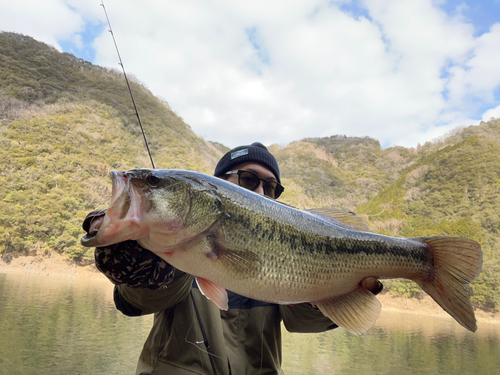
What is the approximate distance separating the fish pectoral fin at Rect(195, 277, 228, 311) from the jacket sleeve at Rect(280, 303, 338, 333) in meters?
1.03

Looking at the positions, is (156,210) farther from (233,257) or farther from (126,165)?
(126,165)

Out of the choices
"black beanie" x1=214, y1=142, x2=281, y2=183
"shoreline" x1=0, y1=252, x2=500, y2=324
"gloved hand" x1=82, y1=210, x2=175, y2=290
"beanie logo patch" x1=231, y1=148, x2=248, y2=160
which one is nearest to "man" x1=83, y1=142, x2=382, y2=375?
"gloved hand" x1=82, y1=210, x2=175, y2=290

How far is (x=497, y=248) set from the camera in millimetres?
37781

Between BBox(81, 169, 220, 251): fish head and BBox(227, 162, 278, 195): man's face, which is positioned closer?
BBox(81, 169, 220, 251): fish head

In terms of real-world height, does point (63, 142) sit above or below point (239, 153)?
above

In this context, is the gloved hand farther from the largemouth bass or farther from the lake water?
the lake water

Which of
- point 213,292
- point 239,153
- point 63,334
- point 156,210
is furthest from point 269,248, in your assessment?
point 63,334

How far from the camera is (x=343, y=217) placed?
2.22 metres

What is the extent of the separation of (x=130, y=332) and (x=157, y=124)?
67741 mm

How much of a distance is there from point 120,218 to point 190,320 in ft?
4.38

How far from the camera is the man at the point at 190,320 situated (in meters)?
1.71

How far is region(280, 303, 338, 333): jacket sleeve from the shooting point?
2529 millimetres

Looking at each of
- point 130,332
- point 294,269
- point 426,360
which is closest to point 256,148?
point 294,269

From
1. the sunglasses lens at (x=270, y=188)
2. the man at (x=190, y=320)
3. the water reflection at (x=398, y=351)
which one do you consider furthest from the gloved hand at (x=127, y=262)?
the water reflection at (x=398, y=351)
